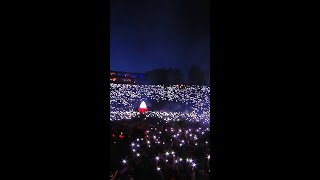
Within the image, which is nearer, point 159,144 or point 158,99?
point 159,144

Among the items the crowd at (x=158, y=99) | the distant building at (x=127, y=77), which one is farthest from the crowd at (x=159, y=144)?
the distant building at (x=127, y=77)

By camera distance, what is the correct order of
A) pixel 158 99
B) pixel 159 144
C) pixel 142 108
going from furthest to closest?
pixel 158 99, pixel 142 108, pixel 159 144

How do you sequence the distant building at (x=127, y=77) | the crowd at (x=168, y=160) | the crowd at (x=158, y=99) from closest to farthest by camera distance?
the crowd at (x=168, y=160)
the distant building at (x=127, y=77)
the crowd at (x=158, y=99)

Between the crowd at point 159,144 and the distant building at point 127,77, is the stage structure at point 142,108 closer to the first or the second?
the crowd at point 159,144

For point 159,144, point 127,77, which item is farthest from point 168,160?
point 127,77

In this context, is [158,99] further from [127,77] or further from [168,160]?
[168,160]

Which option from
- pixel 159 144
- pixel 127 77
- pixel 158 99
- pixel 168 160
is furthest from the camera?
pixel 158 99

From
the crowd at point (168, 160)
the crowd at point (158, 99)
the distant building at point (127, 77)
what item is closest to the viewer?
the crowd at point (168, 160)

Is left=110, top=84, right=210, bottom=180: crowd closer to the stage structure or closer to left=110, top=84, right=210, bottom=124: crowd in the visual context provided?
left=110, top=84, right=210, bottom=124: crowd

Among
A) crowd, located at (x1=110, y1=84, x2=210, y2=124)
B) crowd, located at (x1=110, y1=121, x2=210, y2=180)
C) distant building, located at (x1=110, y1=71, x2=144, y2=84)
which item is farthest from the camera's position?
crowd, located at (x1=110, y1=84, x2=210, y2=124)

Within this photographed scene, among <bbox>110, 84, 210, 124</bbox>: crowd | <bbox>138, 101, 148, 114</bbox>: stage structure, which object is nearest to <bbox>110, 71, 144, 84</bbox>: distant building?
<bbox>110, 84, 210, 124</bbox>: crowd
